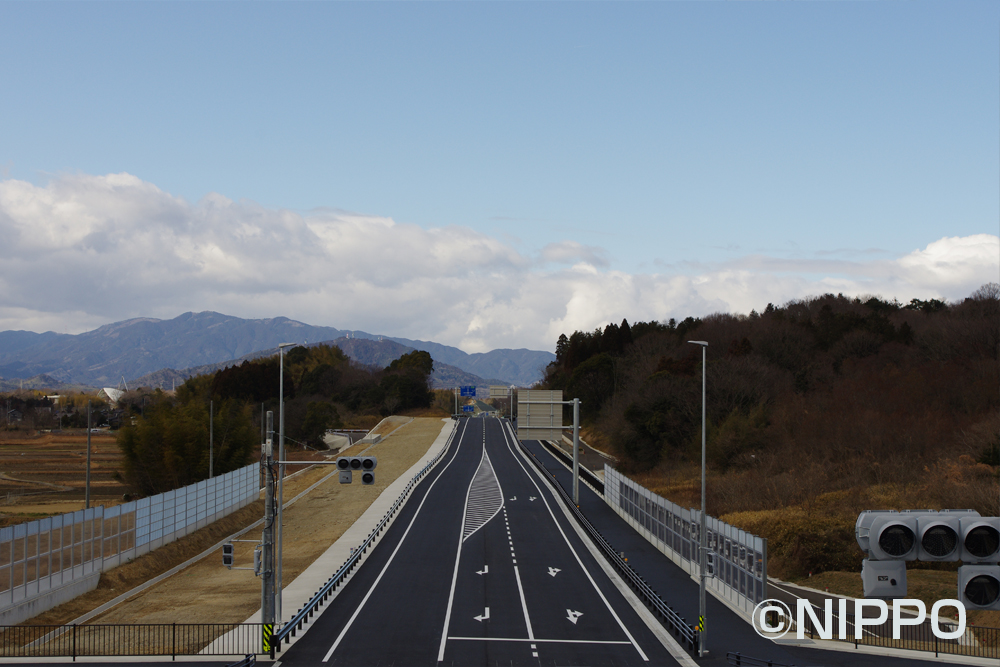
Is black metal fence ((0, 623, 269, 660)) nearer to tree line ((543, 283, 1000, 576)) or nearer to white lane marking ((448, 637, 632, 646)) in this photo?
white lane marking ((448, 637, 632, 646))

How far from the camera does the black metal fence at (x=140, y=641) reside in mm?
24812

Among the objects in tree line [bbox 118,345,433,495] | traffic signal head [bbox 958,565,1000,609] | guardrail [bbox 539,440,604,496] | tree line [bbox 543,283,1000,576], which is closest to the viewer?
traffic signal head [bbox 958,565,1000,609]

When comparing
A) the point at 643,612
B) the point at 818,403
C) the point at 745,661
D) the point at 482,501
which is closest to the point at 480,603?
the point at 643,612

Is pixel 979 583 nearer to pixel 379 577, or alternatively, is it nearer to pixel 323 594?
pixel 323 594

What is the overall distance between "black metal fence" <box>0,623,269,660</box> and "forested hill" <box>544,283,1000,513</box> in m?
37.1

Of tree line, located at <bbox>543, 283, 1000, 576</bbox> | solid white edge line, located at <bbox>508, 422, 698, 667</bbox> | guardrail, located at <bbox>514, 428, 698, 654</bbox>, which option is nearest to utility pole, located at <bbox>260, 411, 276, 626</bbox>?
solid white edge line, located at <bbox>508, 422, 698, 667</bbox>

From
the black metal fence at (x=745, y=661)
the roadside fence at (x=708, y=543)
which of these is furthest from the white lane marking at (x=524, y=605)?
the roadside fence at (x=708, y=543)

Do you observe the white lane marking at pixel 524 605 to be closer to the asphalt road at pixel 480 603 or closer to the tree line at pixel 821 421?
the asphalt road at pixel 480 603

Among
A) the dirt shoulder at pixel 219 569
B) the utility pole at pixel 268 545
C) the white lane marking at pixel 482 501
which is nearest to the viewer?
the utility pole at pixel 268 545

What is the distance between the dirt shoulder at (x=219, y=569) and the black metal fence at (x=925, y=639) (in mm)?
22819

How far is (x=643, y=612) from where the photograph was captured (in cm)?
3095

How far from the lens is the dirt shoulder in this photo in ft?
107

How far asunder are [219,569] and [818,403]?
58.3 metres

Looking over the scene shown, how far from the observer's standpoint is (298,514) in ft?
204
